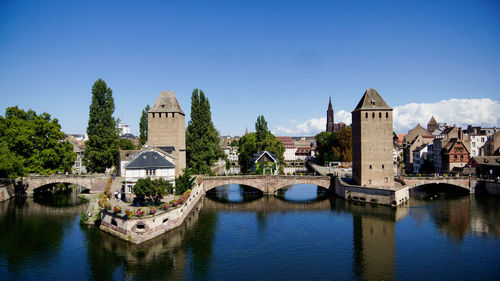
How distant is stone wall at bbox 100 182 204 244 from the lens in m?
30.2

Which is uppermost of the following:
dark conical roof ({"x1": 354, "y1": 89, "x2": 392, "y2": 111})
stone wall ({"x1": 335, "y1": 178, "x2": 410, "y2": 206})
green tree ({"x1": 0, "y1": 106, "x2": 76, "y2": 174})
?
dark conical roof ({"x1": 354, "y1": 89, "x2": 392, "y2": 111})

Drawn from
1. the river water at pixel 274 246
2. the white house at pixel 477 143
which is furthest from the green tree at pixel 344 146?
the river water at pixel 274 246

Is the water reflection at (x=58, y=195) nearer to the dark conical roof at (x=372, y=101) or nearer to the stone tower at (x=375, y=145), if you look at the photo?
the stone tower at (x=375, y=145)

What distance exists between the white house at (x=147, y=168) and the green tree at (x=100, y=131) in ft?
55.3

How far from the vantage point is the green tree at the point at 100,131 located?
54781mm

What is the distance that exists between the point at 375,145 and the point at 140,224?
34.4 meters

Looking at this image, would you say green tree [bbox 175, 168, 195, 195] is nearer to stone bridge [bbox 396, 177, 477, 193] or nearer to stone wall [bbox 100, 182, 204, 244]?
stone wall [bbox 100, 182, 204, 244]

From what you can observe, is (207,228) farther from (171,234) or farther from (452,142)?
(452,142)

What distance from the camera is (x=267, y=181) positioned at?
181ft

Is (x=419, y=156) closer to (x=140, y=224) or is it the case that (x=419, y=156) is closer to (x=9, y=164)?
(x=140, y=224)

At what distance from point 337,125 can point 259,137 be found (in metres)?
108

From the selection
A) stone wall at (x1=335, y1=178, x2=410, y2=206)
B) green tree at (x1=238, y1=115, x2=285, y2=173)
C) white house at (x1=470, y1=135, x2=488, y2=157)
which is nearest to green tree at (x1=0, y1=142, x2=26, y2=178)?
green tree at (x1=238, y1=115, x2=285, y2=173)

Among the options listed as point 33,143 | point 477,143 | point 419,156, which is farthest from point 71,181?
point 477,143

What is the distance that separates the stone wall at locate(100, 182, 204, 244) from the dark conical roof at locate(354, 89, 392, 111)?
3000 centimetres
